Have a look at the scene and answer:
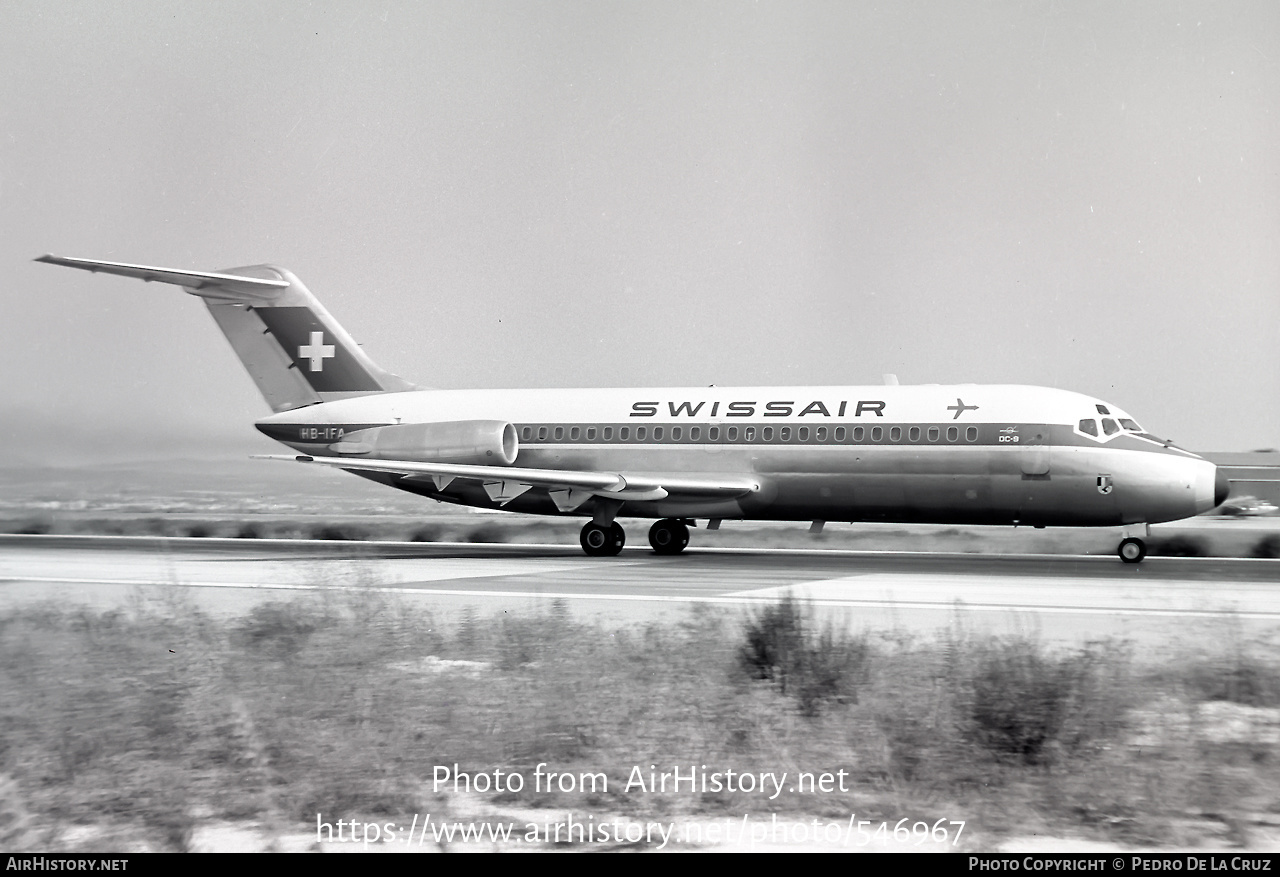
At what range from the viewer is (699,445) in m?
25.6

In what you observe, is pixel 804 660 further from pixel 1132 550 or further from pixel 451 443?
pixel 451 443

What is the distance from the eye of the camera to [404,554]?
84.9ft

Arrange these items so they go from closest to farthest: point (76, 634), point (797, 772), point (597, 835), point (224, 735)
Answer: point (597, 835), point (797, 772), point (224, 735), point (76, 634)

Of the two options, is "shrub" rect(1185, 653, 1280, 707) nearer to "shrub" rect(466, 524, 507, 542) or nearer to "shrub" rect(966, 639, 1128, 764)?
"shrub" rect(966, 639, 1128, 764)

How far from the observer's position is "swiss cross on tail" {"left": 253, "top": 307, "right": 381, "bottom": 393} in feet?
95.3

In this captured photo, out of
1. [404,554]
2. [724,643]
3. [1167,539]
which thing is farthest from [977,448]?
[724,643]

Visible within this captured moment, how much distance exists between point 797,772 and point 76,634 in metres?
8.41

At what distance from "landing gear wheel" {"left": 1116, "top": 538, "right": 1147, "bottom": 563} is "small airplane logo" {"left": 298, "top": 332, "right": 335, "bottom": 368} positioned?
17.4 meters

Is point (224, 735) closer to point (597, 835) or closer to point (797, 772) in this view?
point (597, 835)

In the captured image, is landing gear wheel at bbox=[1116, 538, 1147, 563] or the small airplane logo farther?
the small airplane logo

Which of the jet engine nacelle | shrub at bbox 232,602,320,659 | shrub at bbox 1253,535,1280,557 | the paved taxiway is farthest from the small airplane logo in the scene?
shrub at bbox 1253,535,1280,557

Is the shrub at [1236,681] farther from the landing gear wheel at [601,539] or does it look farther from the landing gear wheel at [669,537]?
the landing gear wheel at [669,537]

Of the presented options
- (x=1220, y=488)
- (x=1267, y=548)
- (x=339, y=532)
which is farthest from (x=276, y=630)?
(x=339, y=532)

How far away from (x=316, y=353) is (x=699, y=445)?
31.4ft
